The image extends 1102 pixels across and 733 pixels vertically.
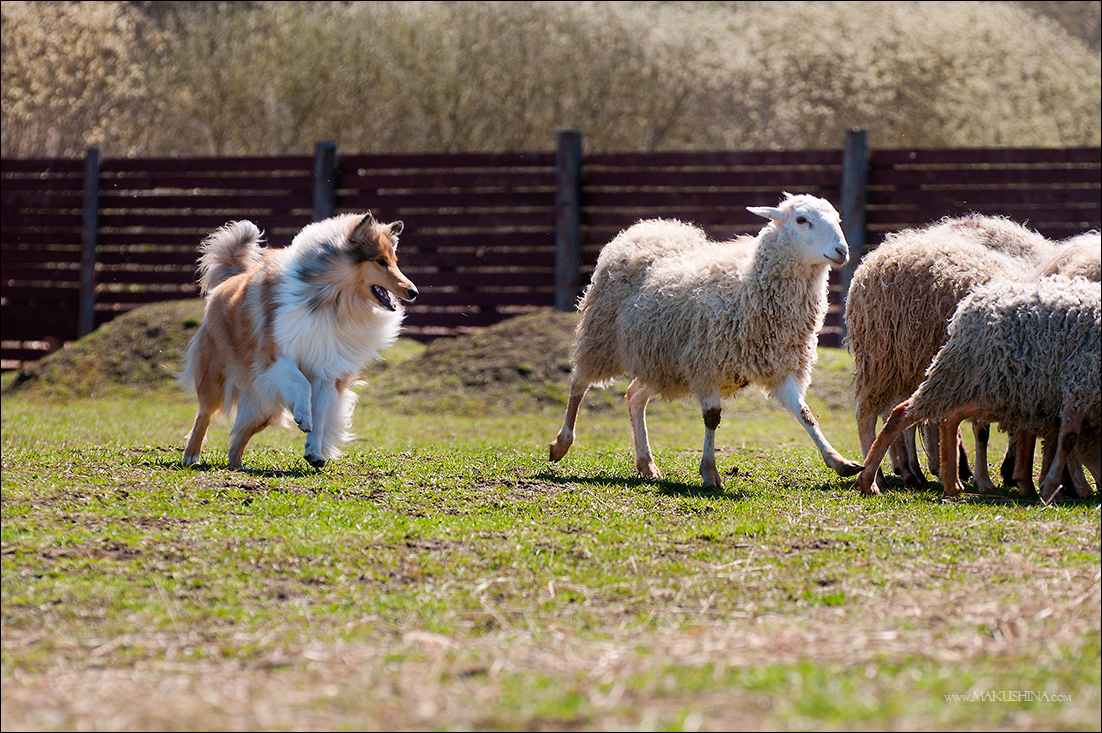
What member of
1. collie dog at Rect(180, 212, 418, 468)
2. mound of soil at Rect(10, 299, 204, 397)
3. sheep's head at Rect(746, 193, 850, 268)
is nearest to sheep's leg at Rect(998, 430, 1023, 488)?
sheep's head at Rect(746, 193, 850, 268)

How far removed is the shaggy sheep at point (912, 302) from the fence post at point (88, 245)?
1238cm

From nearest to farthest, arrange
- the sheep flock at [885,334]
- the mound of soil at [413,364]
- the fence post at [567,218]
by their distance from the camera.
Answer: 1. the sheep flock at [885,334]
2. the mound of soil at [413,364]
3. the fence post at [567,218]

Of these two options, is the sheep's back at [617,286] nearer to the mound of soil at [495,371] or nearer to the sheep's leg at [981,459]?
the sheep's leg at [981,459]

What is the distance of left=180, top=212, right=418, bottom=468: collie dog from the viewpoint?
7219 mm

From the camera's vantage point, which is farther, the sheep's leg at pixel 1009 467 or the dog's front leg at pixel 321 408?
the sheep's leg at pixel 1009 467

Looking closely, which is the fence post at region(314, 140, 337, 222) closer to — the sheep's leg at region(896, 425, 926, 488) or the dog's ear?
the dog's ear

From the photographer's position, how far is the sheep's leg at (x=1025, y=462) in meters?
6.58

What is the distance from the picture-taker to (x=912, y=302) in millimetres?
7336

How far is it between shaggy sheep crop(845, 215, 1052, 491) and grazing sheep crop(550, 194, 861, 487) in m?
0.43

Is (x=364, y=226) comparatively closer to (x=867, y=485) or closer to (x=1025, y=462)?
(x=867, y=485)

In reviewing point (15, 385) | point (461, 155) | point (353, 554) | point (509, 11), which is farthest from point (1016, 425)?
point (509, 11)

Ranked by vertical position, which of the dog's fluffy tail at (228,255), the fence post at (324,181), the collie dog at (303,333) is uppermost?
the fence post at (324,181)

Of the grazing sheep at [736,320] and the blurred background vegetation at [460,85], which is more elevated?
the blurred background vegetation at [460,85]

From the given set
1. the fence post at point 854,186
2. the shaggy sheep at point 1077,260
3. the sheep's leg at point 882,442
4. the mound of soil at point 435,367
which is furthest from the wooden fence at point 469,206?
the sheep's leg at point 882,442
